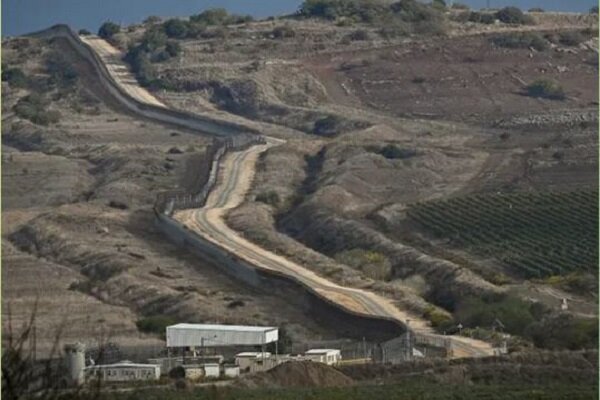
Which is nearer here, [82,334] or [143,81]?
[82,334]

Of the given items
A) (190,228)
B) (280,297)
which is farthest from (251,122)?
(280,297)

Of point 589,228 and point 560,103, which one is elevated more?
point 560,103

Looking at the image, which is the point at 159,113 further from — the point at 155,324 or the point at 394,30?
the point at 155,324

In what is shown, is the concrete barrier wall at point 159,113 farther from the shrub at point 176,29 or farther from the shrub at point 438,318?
the shrub at point 438,318

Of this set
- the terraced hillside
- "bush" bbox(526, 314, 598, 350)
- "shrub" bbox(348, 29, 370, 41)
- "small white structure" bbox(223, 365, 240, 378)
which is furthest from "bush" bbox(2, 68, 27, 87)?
"small white structure" bbox(223, 365, 240, 378)

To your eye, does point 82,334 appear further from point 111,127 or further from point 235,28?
point 235,28
